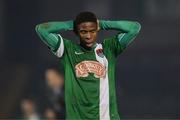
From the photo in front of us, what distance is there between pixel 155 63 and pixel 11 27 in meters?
1.38

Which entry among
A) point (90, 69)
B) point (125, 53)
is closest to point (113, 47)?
point (90, 69)

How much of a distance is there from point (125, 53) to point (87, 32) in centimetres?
193

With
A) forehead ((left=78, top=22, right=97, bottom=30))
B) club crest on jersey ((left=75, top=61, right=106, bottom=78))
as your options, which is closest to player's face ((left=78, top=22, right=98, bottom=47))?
forehead ((left=78, top=22, right=97, bottom=30))

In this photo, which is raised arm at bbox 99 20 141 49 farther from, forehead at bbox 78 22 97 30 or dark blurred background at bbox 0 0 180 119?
dark blurred background at bbox 0 0 180 119

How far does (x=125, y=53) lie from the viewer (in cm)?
536

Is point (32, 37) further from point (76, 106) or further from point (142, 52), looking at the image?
point (76, 106)

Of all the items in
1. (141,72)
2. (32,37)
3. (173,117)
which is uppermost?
(32,37)

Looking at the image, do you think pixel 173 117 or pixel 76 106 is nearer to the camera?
pixel 76 106

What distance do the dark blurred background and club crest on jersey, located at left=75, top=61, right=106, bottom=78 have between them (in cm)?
182

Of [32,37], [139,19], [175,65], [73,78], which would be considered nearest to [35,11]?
[32,37]

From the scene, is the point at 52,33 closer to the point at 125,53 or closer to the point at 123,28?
the point at 123,28

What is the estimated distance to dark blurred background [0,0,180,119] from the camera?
5355 millimetres

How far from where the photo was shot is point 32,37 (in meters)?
5.41

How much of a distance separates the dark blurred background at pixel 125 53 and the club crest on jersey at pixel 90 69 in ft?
5.97
